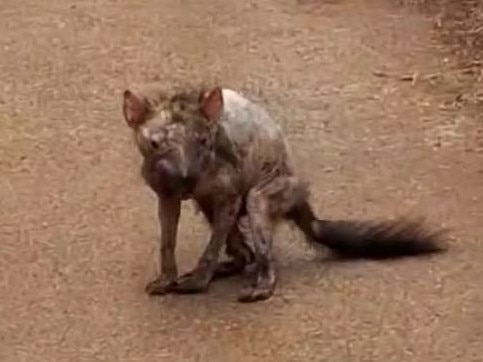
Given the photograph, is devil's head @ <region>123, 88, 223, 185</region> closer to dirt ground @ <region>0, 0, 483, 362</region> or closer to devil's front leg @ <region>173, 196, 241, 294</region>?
devil's front leg @ <region>173, 196, 241, 294</region>

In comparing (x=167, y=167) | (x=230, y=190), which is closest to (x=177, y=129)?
(x=167, y=167)

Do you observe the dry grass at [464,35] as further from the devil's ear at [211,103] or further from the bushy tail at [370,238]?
the devil's ear at [211,103]

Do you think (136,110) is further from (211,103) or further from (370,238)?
(370,238)

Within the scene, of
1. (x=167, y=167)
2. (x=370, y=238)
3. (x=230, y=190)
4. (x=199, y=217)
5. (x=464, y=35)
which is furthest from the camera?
(x=464, y=35)

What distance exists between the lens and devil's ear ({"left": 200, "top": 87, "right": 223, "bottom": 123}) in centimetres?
609

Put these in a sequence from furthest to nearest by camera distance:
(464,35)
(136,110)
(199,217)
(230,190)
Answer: (464,35)
(199,217)
(230,190)
(136,110)

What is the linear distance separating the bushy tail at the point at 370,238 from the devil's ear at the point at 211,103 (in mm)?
620

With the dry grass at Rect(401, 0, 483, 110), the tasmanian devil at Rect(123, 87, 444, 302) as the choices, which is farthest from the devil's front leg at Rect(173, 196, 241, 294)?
the dry grass at Rect(401, 0, 483, 110)

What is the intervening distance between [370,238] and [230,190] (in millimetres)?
653

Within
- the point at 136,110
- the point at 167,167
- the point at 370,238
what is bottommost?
the point at 370,238

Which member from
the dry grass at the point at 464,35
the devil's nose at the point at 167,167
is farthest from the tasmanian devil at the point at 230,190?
the dry grass at the point at 464,35

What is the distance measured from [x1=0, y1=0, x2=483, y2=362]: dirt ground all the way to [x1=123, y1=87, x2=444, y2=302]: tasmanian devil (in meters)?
0.08

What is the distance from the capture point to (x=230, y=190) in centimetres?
621

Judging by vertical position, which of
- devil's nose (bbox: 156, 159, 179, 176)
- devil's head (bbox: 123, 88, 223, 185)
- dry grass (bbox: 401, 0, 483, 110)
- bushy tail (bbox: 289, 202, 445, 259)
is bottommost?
bushy tail (bbox: 289, 202, 445, 259)
